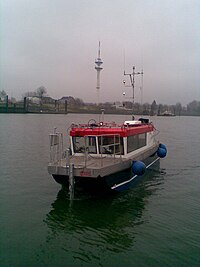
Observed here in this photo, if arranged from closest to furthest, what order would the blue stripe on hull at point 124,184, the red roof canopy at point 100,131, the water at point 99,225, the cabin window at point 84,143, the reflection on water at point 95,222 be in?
the water at point 99,225
the reflection on water at point 95,222
the blue stripe on hull at point 124,184
the red roof canopy at point 100,131
the cabin window at point 84,143

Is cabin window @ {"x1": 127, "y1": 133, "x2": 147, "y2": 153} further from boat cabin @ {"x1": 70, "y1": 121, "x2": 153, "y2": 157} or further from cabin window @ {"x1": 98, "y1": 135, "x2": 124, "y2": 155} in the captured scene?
cabin window @ {"x1": 98, "y1": 135, "x2": 124, "y2": 155}

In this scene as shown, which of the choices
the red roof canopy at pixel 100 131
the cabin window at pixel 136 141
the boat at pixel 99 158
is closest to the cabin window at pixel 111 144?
the boat at pixel 99 158

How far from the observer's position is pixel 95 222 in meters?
10.0

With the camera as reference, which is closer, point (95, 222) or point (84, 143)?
point (95, 222)

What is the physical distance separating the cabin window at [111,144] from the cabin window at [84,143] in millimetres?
311

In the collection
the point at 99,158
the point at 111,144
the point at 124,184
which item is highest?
the point at 111,144

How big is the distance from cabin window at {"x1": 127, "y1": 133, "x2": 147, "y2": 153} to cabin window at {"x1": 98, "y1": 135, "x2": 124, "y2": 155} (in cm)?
Answer: 57

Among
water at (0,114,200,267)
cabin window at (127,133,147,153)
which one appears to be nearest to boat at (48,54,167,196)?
cabin window at (127,133,147,153)

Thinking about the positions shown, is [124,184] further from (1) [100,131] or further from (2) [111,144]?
(1) [100,131]

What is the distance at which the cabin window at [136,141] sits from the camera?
44.5 feet

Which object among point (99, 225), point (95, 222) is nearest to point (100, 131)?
point (95, 222)

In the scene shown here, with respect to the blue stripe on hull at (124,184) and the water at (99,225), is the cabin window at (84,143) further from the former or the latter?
the water at (99,225)

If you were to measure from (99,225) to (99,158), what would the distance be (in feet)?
12.0

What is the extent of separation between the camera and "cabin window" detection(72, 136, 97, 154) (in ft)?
42.9
